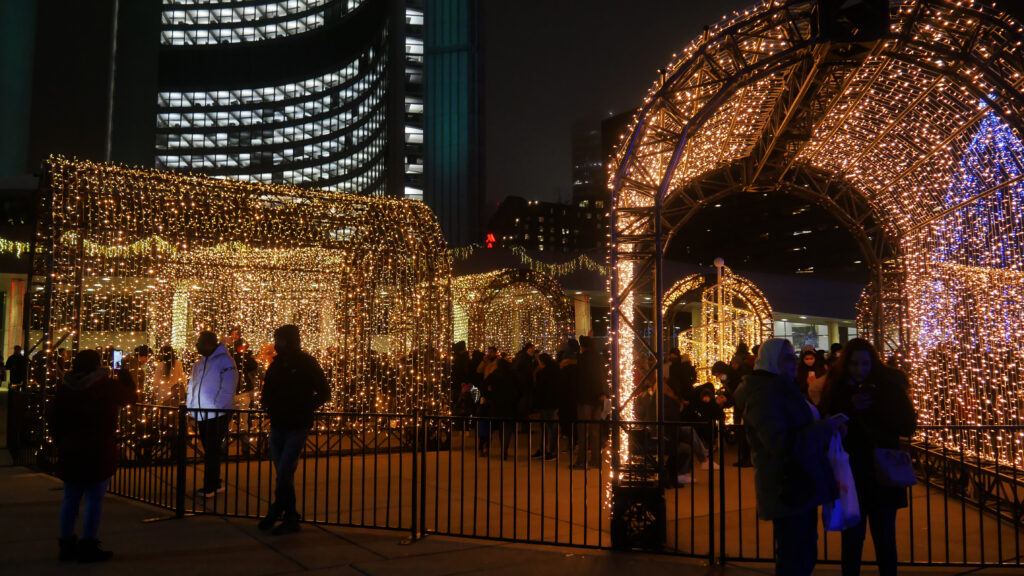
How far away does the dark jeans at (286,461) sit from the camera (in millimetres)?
6266

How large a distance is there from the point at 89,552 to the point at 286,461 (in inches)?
58.7

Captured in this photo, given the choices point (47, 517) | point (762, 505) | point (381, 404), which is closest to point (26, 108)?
point (381, 404)

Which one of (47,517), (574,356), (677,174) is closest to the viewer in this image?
(47,517)

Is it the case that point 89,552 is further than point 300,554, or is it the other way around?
point 300,554

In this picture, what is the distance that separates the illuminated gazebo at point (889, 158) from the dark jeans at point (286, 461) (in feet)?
10.1

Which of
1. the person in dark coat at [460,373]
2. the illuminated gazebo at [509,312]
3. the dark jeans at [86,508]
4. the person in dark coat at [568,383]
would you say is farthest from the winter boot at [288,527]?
the illuminated gazebo at [509,312]

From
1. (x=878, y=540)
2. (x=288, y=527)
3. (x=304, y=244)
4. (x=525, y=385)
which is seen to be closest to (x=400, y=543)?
(x=288, y=527)

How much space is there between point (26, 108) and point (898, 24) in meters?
39.9

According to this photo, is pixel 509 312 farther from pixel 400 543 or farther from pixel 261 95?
pixel 261 95

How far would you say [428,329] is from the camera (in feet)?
39.0

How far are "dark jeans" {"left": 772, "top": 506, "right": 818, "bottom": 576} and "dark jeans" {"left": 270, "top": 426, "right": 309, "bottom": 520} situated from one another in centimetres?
385

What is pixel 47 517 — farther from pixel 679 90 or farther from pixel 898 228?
pixel 898 228

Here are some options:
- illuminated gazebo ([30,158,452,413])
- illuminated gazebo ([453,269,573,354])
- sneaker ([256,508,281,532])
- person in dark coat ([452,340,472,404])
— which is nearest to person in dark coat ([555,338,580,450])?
illuminated gazebo ([30,158,452,413])

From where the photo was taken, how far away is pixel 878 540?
439 cm
